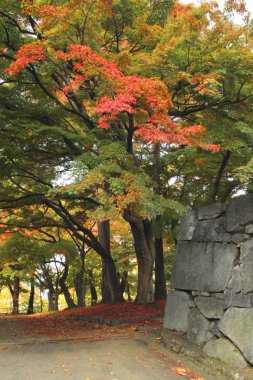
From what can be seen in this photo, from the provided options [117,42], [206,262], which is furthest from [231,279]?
[117,42]

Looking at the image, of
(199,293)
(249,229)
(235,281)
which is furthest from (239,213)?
(199,293)

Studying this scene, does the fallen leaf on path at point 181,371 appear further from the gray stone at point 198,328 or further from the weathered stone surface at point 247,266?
the weathered stone surface at point 247,266

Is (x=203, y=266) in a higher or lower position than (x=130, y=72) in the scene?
lower

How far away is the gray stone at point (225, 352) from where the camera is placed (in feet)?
17.2

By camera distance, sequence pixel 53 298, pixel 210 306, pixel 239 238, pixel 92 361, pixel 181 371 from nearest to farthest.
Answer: pixel 181 371, pixel 239 238, pixel 92 361, pixel 210 306, pixel 53 298

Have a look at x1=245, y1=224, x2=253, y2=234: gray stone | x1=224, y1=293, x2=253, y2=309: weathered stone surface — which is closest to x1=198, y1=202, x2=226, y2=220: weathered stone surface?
x1=245, y1=224, x2=253, y2=234: gray stone

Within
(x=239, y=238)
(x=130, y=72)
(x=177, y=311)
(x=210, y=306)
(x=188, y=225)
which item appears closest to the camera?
(x=239, y=238)

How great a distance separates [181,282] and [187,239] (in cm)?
82

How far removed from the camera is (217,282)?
6.00 m

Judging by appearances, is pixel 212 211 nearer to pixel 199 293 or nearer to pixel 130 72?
pixel 199 293

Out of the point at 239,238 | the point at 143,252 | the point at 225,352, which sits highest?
the point at 239,238

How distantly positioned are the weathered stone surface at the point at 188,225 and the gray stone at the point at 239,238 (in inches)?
43.4

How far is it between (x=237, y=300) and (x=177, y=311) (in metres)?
1.72

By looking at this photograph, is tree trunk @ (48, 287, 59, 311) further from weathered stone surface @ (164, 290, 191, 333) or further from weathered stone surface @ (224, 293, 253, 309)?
weathered stone surface @ (224, 293, 253, 309)
